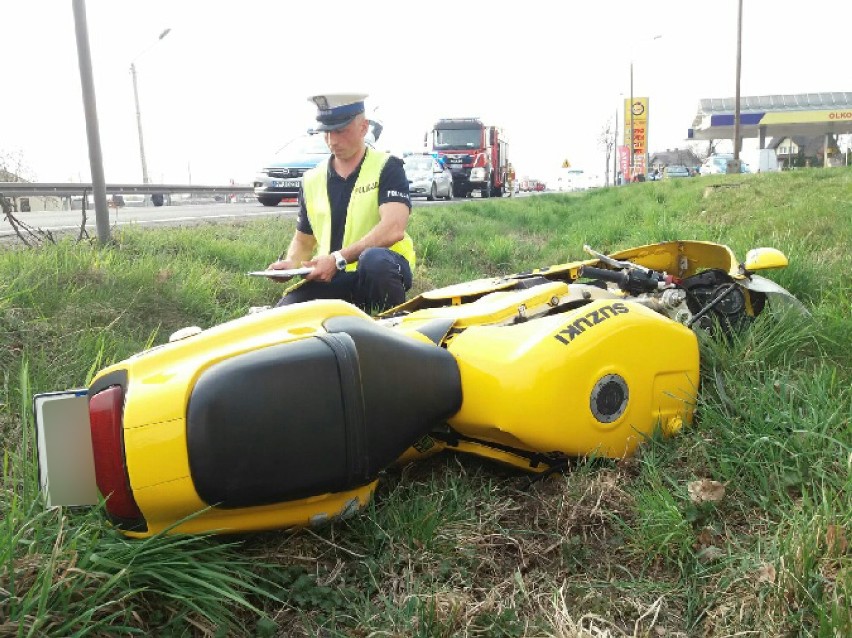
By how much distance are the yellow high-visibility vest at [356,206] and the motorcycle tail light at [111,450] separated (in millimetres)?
2073

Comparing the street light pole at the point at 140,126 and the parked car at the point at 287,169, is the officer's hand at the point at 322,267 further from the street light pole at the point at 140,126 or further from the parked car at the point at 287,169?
the street light pole at the point at 140,126

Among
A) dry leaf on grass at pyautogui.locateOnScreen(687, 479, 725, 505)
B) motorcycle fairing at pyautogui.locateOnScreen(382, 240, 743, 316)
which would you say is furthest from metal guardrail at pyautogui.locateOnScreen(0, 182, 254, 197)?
dry leaf on grass at pyautogui.locateOnScreen(687, 479, 725, 505)

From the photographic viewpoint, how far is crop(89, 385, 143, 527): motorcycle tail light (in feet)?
4.80

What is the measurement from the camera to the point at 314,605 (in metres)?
1.60

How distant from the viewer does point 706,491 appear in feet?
6.03

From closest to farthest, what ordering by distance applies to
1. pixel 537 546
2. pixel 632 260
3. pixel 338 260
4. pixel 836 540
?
pixel 836 540 < pixel 537 546 < pixel 338 260 < pixel 632 260

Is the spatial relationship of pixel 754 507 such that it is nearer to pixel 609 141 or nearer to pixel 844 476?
pixel 844 476

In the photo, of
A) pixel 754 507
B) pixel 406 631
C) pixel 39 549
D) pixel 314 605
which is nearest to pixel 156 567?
pixel 39 549

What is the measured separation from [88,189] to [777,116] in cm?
5798

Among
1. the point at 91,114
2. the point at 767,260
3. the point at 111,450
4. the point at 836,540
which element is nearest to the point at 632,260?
the point at 767,260

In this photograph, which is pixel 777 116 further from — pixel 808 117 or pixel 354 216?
pixel 354 216

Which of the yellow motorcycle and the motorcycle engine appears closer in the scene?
the yellow motorcycle

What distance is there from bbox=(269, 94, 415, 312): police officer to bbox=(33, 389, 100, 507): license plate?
1.63 m

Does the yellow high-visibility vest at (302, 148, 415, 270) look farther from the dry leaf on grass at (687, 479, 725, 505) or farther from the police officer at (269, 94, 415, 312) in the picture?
the dry leaf on grass at (687, 479, 725, 505)
